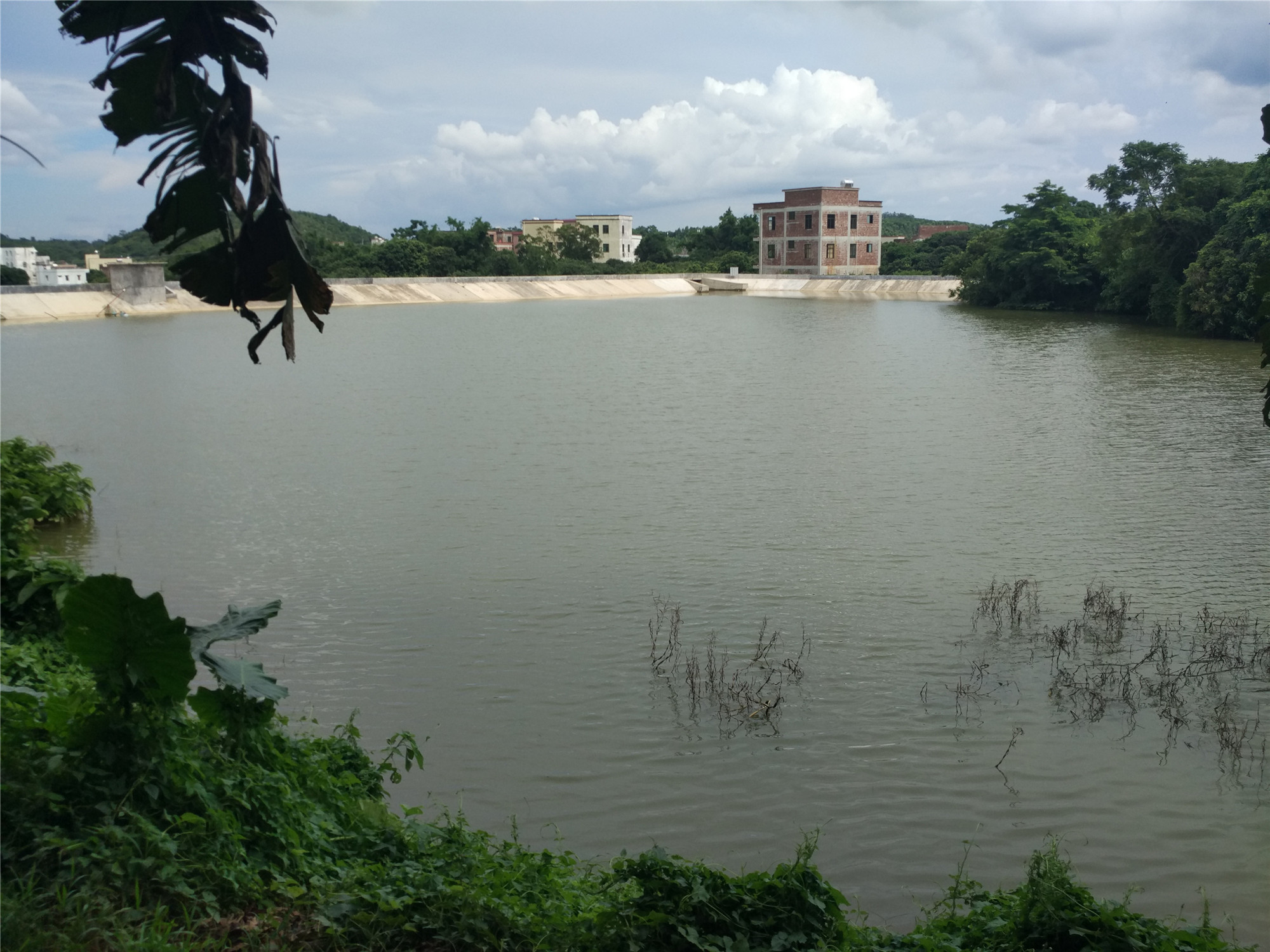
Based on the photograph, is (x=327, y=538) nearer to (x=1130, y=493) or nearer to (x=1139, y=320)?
(x=1130, y=493)

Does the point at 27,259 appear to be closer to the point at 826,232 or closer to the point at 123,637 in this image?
the point at 826,232

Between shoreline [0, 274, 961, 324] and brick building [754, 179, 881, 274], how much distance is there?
1964 millimetres

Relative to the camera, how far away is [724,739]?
6.05 metres

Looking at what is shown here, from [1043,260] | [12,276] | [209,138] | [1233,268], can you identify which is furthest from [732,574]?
[12,276]

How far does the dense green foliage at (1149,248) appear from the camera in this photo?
29.9 meters

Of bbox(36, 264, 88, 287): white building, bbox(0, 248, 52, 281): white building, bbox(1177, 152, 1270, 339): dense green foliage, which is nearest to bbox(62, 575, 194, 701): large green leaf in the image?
bbox(1177, 152, 1270, 339): dense green foliage

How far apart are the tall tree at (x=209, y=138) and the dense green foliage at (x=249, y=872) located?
114 centimetres

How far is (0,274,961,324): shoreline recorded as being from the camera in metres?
41.2

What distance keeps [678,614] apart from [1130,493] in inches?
256

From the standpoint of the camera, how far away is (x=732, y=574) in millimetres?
8805

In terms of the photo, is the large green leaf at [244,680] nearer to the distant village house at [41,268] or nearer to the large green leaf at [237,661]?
the large green leaf at [237,661]

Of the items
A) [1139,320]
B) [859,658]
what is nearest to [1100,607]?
[859,658]

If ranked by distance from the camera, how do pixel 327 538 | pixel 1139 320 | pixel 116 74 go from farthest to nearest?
pixel 1139 320 < pixel 327 538 < pixel 116 74

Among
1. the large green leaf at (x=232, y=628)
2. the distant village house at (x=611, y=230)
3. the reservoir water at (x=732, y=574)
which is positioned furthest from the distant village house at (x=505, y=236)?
the large green leaf at (x=232, y=628)
